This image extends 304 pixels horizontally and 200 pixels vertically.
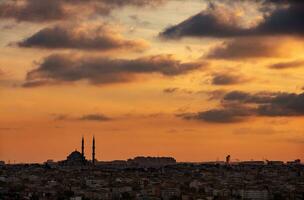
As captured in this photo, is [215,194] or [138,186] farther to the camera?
[138,186]

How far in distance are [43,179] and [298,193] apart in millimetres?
55578

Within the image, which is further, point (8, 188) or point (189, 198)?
point (8, 188)

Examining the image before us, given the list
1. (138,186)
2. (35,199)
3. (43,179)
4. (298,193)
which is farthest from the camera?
(43,179)

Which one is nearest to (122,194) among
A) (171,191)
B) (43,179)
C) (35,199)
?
(171,191)

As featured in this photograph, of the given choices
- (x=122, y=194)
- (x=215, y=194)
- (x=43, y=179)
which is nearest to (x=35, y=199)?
(x=122, y=194)

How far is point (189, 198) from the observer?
126 metres

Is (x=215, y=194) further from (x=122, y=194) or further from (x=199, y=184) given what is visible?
(x=199, y=184)

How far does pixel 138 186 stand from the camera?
505ft

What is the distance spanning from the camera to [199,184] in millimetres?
157125

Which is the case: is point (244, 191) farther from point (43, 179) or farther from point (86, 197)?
point (43, 179)

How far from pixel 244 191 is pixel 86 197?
2254 cm

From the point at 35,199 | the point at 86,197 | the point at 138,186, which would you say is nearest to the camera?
the point at 35,199

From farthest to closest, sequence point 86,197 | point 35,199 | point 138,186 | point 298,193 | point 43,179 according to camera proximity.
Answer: point 43,179 < point 138,186 < point 298,193 < point 86,197 < point 35,199

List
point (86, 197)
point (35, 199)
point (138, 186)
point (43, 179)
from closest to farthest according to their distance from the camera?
point (35, 199) → point (86, 197) → point (138, 186) → point (43, 179)
